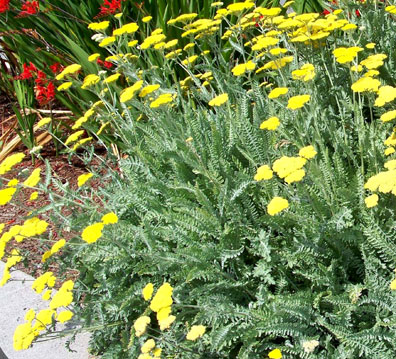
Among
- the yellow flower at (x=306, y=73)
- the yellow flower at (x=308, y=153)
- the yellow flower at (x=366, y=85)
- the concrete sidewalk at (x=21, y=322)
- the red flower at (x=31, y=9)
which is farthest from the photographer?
the red flower at (x=31, y=9)

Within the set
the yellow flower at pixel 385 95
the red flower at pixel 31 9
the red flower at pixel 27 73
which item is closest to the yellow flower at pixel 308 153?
the yellow flower at pixel 385 95

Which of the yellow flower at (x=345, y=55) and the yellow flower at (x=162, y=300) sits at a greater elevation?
the yellow flower at (x=345, y=55)

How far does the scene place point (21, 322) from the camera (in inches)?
119

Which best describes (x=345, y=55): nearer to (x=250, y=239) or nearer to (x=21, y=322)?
(x=250, y=239)

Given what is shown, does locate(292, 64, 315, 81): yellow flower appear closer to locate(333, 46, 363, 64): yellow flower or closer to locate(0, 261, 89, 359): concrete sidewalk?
locate(333, 46, 363, 64): yellow flower

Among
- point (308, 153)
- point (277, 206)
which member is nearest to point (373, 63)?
point (308, 153)

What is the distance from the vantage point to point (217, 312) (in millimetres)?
2119

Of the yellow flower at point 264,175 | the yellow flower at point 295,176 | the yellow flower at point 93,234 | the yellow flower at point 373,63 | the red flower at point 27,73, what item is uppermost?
the yellow flower at point 373,63

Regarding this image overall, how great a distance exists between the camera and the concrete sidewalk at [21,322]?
2736 millimetres

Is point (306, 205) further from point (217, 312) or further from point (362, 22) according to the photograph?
point (362, 22)

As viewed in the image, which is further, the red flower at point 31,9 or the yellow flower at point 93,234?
the red flower at point 31,9

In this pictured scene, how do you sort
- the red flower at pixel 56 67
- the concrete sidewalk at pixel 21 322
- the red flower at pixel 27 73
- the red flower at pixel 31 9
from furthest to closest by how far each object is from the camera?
the red flower at pixel 27 73 < the red flower at pixel 56 67 < the red flower at pixel 31 9 < the concrete sidewalk at pixel 21 322

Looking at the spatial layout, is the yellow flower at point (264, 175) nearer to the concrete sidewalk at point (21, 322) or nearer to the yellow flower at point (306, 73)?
the yellow flower at point (306, 73)

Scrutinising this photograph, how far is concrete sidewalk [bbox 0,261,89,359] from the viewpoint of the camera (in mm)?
2736
